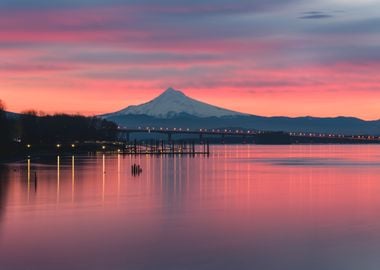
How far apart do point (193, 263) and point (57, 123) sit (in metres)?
117

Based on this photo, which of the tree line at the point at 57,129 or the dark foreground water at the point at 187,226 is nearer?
the dark foreground water at the point at 187,226

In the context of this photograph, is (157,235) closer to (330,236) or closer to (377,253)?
(330,236)

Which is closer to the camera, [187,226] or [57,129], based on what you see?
[187,226]

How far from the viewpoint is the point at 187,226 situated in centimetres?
2698

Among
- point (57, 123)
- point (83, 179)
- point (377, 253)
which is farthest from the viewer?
point (57, 123)

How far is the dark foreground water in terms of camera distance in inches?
795

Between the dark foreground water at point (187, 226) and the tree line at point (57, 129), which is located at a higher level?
the tree line at point (57, 129)

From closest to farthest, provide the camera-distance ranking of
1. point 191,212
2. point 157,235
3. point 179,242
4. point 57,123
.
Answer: point 179,242, point 157,235, point 191,212, point 57,123

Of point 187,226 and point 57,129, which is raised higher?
point 57,129

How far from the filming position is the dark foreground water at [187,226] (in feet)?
66.2

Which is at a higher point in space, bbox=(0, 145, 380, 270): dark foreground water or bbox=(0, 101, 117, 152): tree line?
bbox=(0, 101, 117, 152): tree line

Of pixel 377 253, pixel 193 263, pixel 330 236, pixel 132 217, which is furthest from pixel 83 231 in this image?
pixel 377 253

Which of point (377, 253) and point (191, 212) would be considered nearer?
point (377, 253)

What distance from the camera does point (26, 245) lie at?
22297 mm
